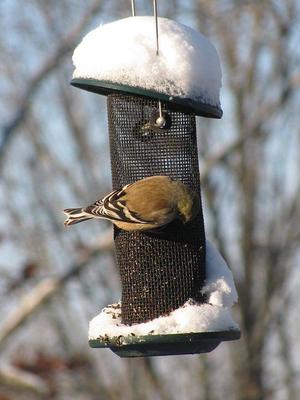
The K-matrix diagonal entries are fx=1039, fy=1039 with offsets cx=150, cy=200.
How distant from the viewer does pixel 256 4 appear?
47.3 ft

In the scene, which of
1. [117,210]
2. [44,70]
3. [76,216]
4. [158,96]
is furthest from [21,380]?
[158,96]

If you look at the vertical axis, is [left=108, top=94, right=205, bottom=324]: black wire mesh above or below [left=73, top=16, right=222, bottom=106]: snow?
below

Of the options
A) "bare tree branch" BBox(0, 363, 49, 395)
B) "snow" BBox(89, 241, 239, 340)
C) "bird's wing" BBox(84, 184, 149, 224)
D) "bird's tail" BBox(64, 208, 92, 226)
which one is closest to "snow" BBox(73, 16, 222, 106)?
"bird's wing" BBox(84, 184, 149, 224)

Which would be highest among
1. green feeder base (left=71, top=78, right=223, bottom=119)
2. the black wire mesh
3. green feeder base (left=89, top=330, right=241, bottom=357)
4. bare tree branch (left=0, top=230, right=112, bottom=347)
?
green feeder base (left=71, top=78, right=223, bottom=119)

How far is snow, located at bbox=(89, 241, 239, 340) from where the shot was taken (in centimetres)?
525

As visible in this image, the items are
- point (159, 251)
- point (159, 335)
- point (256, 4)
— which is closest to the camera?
point (159, 335)

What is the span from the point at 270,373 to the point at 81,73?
38.2ft

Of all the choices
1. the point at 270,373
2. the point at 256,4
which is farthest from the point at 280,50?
the point at 270,373

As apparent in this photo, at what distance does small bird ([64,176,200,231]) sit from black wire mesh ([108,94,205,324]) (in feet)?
0.69

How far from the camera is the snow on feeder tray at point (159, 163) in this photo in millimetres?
5297

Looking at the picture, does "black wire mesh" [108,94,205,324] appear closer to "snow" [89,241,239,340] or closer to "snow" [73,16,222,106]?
"snow" [89,241,239,340]

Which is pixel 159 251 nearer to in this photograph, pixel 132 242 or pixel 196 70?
pixel 132 242

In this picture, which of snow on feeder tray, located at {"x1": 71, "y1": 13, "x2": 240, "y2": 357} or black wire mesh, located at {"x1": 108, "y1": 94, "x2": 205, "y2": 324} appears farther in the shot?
Result: black wire mesh, located at {"x1": 108, "y1": 94, "x2": 205, "y2": 324}

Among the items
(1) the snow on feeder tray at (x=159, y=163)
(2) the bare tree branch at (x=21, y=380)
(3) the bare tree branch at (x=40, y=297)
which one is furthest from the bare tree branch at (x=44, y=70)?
(1) the snow on feeder tray at (x=159, y=163)
